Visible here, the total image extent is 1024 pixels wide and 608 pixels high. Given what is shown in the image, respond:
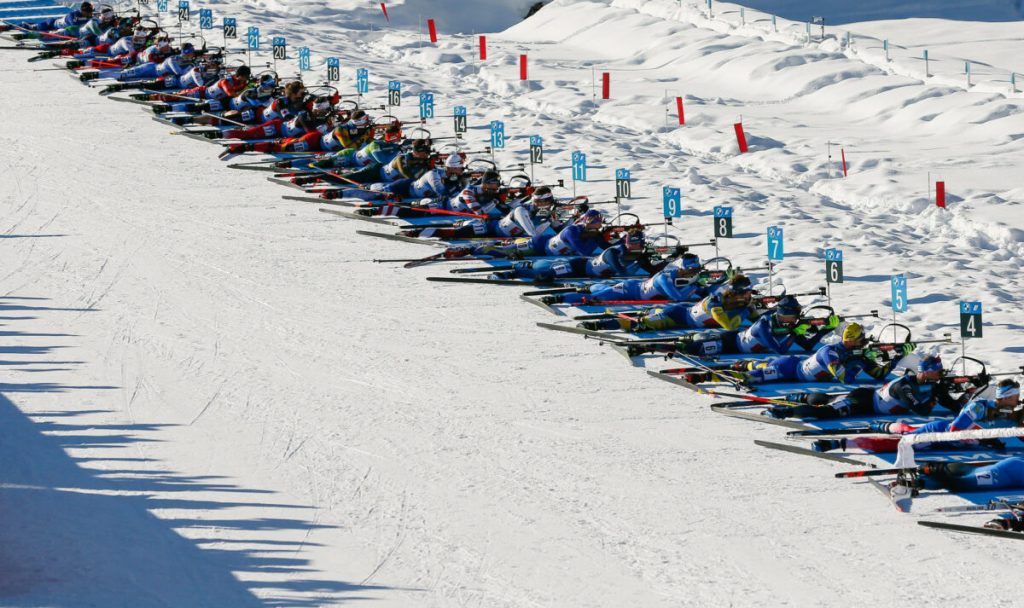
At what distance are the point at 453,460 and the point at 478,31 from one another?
2935cm

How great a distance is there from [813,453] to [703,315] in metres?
4.08

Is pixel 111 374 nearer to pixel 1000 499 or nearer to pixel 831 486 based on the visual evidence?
pixel 831 486

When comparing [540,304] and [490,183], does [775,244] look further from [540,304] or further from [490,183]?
[490,183]

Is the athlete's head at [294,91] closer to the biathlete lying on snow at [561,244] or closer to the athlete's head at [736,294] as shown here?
the biathlete lying on snow at [561,244]

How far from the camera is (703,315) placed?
19.2 m

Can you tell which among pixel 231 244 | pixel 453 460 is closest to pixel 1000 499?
pixel 453 460

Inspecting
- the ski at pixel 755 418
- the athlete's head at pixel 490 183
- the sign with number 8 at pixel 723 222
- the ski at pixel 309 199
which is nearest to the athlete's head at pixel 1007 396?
the ski at pixel 755 418

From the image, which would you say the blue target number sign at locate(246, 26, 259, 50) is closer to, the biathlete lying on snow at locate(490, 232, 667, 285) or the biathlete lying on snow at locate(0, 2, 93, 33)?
the biathlete lying on snow at locate(0, 2, 93, 33)

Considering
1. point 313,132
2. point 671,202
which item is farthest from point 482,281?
point 313,132

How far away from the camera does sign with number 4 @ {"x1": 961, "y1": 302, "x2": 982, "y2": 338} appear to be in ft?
54.3

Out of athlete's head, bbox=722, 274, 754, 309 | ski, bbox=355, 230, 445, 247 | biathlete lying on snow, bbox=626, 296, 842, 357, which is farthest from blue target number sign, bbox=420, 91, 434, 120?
biathlete lying on snow, bbox=626, 296, 842, 357

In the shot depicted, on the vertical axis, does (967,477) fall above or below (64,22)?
below

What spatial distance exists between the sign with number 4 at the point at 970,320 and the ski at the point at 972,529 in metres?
3.36

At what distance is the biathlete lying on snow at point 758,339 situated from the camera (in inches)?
723
